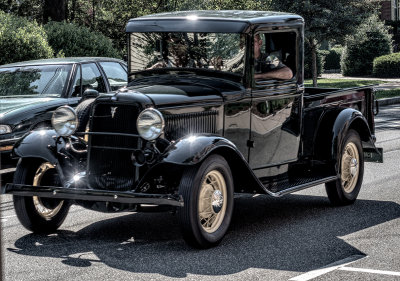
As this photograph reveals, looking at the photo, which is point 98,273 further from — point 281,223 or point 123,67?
point 123,67

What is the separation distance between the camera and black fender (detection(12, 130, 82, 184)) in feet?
22.9

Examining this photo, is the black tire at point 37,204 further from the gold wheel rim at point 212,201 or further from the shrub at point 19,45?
the shrub at point 19,45

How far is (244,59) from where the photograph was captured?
7539 mm

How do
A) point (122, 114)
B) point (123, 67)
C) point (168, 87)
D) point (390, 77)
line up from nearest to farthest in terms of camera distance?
point (122, 114) < point (168, 87) < point (123, 67) < point (390, 77)

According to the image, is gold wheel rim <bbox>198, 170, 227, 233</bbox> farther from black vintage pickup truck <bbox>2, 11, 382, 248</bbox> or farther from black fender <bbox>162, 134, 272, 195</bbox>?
black fender <bbox>162, 134, 272, 195</bbox>

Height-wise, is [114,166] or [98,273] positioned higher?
[114,166]

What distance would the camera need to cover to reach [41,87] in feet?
37.7

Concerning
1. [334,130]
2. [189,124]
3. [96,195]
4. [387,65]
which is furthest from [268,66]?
[387,65]

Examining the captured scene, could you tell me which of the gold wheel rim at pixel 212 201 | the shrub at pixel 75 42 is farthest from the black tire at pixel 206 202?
the shrub at pixel 75 42

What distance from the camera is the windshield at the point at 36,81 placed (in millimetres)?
11406

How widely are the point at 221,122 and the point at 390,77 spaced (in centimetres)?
3426

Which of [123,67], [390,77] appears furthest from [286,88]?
[390,77]

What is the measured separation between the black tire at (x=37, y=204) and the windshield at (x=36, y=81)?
4.20m

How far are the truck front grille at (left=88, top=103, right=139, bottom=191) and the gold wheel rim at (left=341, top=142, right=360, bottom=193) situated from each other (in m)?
2.77
